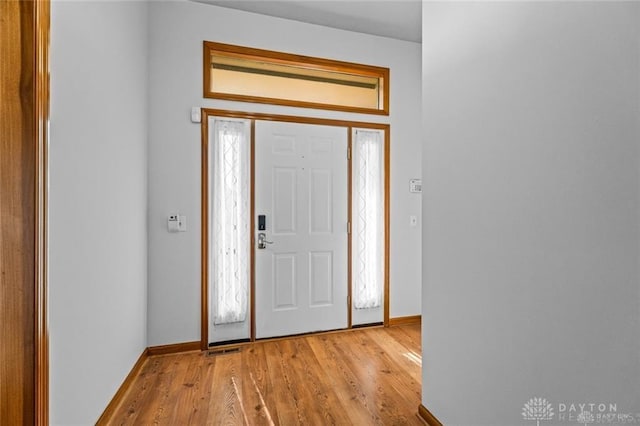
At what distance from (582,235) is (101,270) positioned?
7.10ft

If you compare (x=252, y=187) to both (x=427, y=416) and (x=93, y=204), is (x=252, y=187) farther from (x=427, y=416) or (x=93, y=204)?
(x=427, y=416)

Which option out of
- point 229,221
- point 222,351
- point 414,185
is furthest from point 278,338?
point 414,185

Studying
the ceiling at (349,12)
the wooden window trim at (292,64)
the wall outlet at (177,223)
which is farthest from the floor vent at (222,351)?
the ceiling at (349,12)

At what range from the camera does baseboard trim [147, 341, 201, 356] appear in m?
2.63

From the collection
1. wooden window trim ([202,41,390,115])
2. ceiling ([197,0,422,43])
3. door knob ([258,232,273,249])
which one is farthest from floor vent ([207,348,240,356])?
ceiling ([197,0,422,43])

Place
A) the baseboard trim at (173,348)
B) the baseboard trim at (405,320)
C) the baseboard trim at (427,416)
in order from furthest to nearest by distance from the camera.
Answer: the baseboard trim at (405,320) < the baseboard trim at (173,348) < the baseboard trim at (427,416)

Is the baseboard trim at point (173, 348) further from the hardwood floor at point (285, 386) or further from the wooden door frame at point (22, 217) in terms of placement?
the wooden door frame at point (22, 217)

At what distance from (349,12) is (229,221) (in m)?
2.19

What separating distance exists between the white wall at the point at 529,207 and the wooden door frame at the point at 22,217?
5.82 feet

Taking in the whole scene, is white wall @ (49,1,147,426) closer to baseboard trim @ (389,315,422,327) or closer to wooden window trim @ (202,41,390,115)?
wooden window trim @ (202,41,390,115)

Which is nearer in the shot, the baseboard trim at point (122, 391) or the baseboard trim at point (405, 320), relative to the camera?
the baseboard trim at point (122, 391)

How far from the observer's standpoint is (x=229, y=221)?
281 centimetres

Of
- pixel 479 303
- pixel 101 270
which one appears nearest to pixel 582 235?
pixel 479 303

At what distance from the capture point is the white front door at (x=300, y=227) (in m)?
2.92
